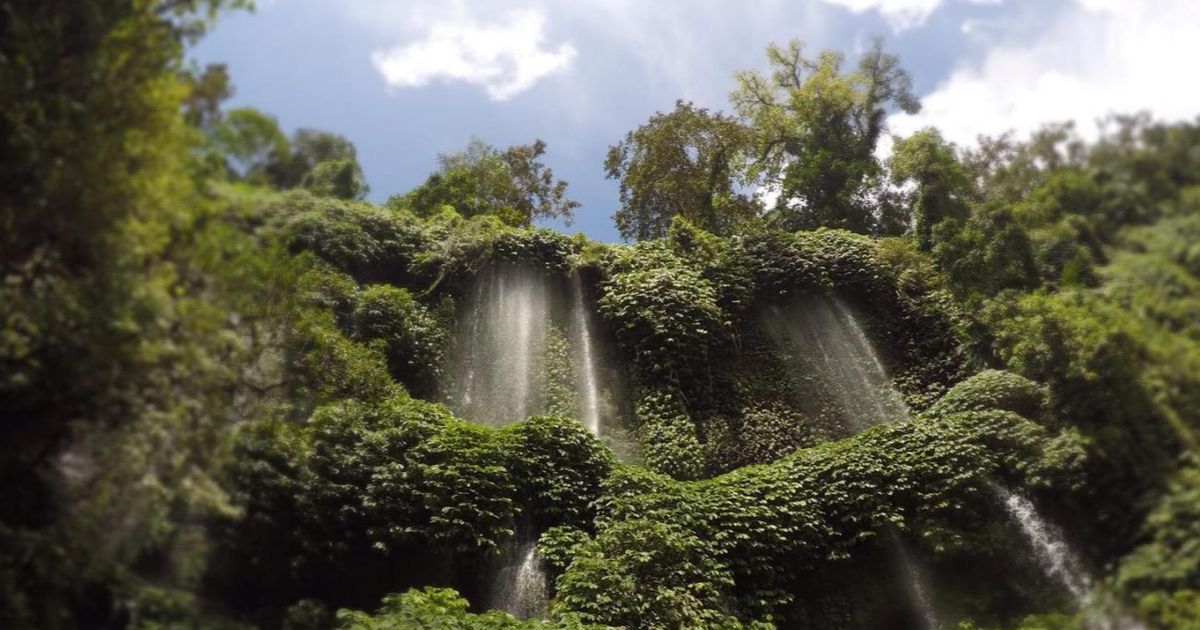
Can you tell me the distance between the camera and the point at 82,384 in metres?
4.50

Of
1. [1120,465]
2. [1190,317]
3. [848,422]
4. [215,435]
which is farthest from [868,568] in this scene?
[215,435]

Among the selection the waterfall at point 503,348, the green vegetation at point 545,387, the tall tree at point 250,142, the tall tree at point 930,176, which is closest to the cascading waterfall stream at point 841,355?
the green vegetation at point 545,387

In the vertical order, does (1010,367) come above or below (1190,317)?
above

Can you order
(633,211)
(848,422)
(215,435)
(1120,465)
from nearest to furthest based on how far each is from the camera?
(215,435), (1120,465), (848,422), (633,211)

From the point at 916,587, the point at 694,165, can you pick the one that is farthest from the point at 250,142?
the point at 694,165

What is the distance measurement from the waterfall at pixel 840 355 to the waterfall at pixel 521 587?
6.02 meters

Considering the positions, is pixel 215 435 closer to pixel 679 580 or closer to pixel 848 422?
pixel 679 580

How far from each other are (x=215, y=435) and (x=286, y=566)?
1.96m

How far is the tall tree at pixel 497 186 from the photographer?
1881 cm

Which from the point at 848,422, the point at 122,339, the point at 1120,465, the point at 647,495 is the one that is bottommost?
the point at 1120,465

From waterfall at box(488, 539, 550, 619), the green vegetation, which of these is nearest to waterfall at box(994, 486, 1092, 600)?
the green vegetation

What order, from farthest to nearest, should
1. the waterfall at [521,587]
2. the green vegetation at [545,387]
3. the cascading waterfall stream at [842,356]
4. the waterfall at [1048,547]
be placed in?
the cascading waterfall stream at [842,356], the waterfall at [521,587], the waterfall at [1048,547], the green vegetation at [545,387]

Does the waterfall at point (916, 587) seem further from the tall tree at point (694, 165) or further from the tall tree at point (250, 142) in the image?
the tall tree at point (694, 165)

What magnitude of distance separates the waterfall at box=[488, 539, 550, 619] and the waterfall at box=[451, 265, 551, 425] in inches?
147
